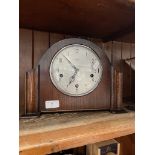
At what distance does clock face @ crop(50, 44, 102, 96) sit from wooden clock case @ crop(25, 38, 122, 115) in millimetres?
16

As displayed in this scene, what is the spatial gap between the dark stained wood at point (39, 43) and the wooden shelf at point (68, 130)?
0.37 meters

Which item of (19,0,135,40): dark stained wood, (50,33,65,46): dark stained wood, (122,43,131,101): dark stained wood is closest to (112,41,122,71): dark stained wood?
(122,43,131,101): dark stained wood

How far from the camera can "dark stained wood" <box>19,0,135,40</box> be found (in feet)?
1.96

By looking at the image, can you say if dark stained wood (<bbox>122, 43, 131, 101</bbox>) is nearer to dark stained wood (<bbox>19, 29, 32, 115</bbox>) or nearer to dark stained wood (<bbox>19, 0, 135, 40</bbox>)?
dark stained wood (<bbox>19, 0, 135, 40</bbox>)

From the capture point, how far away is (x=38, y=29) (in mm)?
879

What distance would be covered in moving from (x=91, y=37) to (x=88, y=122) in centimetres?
56

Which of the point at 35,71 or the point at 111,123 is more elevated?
the point at 35,71

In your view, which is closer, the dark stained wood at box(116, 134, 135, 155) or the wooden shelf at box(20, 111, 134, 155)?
the wooden shelf at box(20, 111, 134, 155)

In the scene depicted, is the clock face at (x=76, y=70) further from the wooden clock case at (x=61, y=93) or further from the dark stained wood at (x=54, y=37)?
the dark stained wood at (x=54, y=37)

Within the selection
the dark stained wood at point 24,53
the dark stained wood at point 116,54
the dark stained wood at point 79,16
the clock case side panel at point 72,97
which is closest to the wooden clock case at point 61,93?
the clock case side panel at point 72,97

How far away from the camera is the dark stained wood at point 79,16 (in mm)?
597
